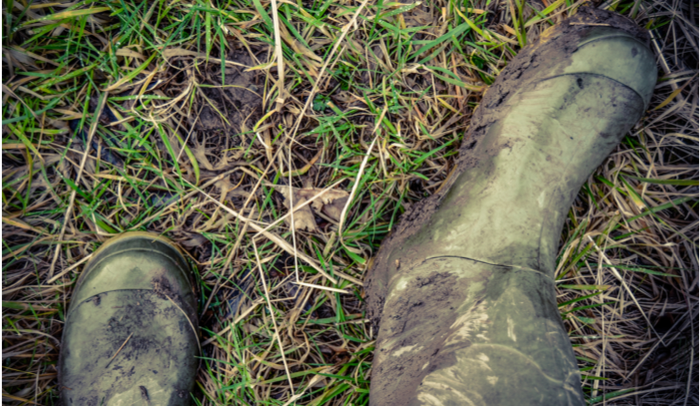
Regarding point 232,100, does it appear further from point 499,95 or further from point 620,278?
point 620,278

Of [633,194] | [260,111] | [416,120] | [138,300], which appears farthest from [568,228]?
[138,300]

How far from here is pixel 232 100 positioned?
1287 millimetres

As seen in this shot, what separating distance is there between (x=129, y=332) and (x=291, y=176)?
2.45 ft

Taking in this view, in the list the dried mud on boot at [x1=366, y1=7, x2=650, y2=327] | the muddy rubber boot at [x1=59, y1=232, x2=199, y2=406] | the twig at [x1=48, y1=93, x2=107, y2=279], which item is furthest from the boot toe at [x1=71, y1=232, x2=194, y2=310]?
the dried mud on boot at [x1=366, y1=7, x2=650, y2=327]

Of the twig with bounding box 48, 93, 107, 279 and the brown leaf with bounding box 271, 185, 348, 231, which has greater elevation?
the twig with bounding box 48, 93, 107, 279

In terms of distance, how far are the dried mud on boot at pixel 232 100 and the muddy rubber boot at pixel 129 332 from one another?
0.47 m

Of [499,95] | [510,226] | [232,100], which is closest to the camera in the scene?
[510,226]

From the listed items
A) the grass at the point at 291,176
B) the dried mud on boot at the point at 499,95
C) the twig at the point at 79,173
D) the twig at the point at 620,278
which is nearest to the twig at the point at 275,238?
the grass at the point at 291,176

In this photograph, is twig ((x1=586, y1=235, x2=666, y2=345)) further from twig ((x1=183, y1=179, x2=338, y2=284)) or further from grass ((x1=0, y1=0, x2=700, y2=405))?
twig ((x1=183, y1=179, x2=338, y2=284))

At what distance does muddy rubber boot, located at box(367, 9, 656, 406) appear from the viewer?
88cm

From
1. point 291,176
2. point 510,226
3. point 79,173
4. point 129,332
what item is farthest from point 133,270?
point 510,226

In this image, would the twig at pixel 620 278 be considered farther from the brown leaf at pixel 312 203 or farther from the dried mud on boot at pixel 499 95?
the brown leaf at pixel 312 203

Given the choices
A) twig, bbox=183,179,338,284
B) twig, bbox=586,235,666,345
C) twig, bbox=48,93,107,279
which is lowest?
twig, bbox=586,235,666,345

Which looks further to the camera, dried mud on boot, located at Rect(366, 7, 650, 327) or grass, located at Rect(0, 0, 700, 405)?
grass, located at Rect(0, 0, 700, 405)
